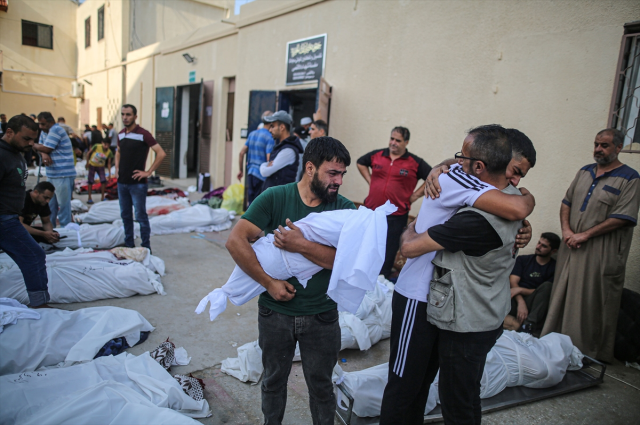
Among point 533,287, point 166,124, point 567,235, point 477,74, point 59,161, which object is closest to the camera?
point 567,235

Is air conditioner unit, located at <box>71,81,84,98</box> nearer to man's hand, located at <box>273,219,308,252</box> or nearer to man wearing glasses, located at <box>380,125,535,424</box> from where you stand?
man's hand, located at <box>273,219,308,252</box>

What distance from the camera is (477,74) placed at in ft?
16.4

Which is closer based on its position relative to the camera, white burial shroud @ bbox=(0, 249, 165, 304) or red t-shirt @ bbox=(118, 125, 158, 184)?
white burial shroud @ bbox=(0, 249, 165, 304)

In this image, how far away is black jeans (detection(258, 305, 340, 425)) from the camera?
1.90 meters

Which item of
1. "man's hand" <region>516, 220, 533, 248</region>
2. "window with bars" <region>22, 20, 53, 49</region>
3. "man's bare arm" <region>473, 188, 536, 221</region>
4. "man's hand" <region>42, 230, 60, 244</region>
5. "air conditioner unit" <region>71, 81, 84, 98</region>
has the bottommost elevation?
"man's hand" <region>42, 230, 60, 244</region>

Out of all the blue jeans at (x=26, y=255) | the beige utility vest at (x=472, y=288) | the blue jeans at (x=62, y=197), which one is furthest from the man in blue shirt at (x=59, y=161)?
the beige utility vest at (x=472, y=288)

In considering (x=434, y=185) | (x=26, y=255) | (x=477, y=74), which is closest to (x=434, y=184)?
(x=434, y=185)

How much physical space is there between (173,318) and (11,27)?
2184 cm

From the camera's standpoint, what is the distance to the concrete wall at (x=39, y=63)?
1864 cm

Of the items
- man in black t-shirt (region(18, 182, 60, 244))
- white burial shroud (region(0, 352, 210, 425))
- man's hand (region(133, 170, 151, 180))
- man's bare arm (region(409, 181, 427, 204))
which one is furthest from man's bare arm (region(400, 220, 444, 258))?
man in black t-shirt (region(18, 182, 60, 244))

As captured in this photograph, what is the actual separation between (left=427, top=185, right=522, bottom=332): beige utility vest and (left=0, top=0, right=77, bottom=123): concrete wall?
76.3 ft

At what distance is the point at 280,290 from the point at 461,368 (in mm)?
899

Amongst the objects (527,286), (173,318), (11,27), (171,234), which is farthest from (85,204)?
(11,27)

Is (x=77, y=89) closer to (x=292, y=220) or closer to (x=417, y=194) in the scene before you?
(x=417, y=194)
